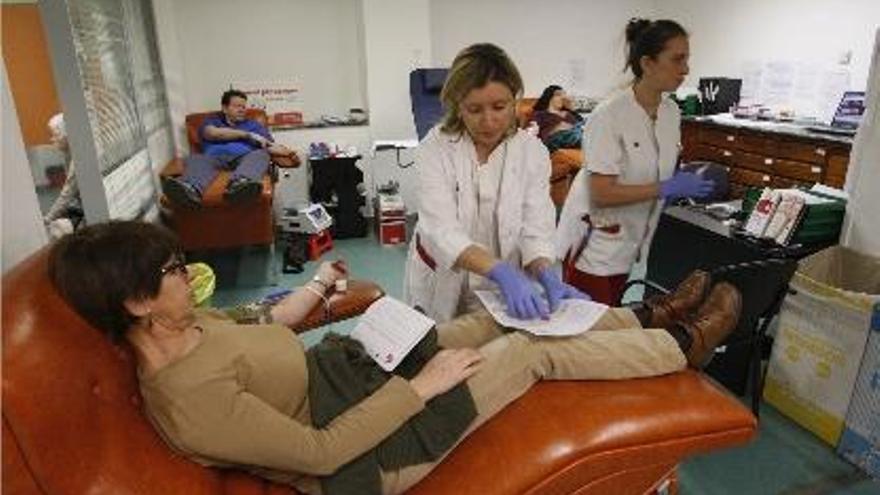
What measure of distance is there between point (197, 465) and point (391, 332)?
502mm

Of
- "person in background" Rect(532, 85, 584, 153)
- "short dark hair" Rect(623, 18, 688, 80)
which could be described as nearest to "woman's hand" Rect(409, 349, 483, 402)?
"short dark hair" Rect(623, 18, 688, 80)

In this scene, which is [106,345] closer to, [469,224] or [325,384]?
[325,384]

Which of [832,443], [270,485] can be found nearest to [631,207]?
[832,443]

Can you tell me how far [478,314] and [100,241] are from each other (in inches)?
36.4

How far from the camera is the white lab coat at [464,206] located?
157cm

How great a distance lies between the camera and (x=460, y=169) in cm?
158

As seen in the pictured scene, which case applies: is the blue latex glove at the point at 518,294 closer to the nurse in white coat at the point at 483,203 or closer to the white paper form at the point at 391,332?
the nurse in white coat at the point at 483,203

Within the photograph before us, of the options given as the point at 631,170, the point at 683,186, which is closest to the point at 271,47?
the point at 631,170

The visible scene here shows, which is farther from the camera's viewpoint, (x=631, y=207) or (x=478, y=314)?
(x=631, y=207)

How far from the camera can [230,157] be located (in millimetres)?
3818

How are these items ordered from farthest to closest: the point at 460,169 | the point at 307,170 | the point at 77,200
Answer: the point at 307,170
the point at 77,200
the point at 460,169

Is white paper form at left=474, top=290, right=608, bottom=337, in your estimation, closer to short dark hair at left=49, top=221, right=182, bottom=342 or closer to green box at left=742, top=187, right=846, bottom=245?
short dark hair at left=49, top=221, right=182, bottom=342

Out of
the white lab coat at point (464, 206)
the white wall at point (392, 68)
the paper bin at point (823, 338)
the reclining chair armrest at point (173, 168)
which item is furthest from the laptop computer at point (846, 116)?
the reclining chair armrest at point (173, 168)

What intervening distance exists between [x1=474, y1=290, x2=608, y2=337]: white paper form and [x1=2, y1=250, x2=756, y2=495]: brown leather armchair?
0.13 metres
